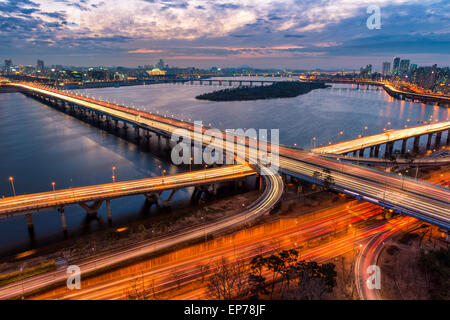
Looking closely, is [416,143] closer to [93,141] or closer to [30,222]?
[30,222]

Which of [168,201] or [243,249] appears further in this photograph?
[168,201]

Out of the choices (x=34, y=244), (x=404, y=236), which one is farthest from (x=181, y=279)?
(x=404, y=236)

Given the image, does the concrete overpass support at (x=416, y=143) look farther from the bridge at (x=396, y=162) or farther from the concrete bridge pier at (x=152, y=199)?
the concrete bridge pier at (x=152, y=199)

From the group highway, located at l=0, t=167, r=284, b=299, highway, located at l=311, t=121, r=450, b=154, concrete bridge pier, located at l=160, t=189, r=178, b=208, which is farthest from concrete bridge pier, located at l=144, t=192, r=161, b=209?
highway, located at l=311, t=121, r=450, b=154

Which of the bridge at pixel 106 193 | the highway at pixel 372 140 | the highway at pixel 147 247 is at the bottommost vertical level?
the highway at pixel 147 247

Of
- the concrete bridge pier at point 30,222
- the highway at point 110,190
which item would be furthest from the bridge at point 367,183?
the concrete bridge pier at point 30,222

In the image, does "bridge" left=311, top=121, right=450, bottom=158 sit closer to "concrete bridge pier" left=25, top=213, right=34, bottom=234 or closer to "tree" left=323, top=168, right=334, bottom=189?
"tree" left=323, top=168, right=334, bottom=189

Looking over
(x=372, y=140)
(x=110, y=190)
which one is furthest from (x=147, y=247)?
(x=372, y=140)
